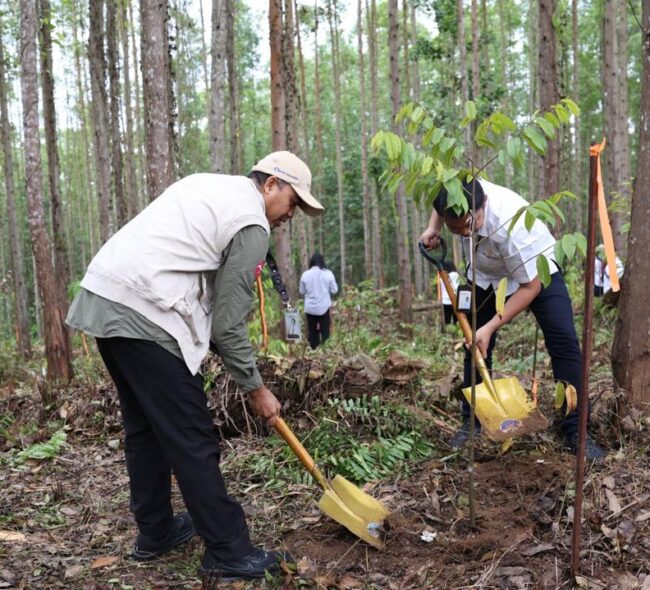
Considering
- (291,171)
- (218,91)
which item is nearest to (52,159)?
(218,91)

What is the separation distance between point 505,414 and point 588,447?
58cm

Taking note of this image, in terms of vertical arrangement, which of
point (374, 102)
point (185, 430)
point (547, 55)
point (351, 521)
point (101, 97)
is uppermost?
point (374, 102)

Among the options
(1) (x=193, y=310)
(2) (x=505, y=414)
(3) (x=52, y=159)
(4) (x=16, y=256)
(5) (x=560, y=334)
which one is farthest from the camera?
(4) (x=16, y=256)

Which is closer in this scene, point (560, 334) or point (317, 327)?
point (560, 334)

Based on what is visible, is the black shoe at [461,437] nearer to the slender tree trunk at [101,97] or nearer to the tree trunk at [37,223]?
the tree trunk at [37,223]

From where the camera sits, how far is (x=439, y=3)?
13.1 m

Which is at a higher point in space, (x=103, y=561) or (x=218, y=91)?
(x=218, y=91)

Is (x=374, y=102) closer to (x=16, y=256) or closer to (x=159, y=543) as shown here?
(x=16, y=256)

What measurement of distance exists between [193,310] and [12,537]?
5.22ft

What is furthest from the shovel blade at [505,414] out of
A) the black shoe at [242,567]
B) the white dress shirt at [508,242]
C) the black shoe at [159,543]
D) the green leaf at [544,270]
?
the black shoe at [159,543]

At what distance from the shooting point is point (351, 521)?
272 cm

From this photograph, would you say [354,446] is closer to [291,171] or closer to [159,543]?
[159,543]

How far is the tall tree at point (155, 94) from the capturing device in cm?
540

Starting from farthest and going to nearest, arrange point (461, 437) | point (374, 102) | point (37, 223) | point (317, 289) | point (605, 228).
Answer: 1. point (374, 102)
2. point (317, 289)
3. point (37, 223)
4. point (461, 437)
5. point (605, 228)
